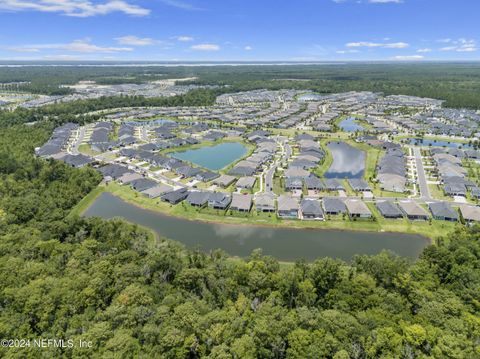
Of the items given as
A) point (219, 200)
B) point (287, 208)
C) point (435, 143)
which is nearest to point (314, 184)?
point (287, 208)

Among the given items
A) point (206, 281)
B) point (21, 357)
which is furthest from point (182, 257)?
point (21, 357)

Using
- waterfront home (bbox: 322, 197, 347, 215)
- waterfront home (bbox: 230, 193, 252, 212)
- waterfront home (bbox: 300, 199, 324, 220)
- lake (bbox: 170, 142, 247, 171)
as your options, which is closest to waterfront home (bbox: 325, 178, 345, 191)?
waterfront home (bbox: 322, 197, 347, 215)

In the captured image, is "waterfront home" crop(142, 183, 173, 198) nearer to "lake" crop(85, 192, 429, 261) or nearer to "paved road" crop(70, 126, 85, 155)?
"lake" crop(85, 192, 429, 261)

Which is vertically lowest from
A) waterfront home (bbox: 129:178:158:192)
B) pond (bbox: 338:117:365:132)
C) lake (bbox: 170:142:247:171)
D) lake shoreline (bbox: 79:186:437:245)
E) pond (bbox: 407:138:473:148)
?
Answer: lake shoreline (bbox: 79:186:437:245)

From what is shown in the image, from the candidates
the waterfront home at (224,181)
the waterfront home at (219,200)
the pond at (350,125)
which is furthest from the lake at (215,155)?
the pond at (350,125)

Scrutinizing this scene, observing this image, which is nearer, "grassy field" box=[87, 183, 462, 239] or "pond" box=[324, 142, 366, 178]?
"grassy field" box=[87, 183, 462, 239]

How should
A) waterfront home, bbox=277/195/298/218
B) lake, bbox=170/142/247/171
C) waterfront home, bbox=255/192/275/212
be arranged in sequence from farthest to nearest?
lake, bbox=170/142/247/171 → waterfront home, bbox=255/192/275/212 → waterfront home, bbox=277/195/298/218

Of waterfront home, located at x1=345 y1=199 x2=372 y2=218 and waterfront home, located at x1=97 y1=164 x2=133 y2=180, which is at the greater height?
waterfront home, located at x1=97 y1=164 x2=133 y2=180

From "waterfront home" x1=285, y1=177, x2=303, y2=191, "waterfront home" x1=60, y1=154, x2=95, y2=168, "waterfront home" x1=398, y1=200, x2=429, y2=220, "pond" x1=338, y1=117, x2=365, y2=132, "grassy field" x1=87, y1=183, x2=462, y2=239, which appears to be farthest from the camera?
"pond" x1=338, y1=117, x2=365, y2=132
